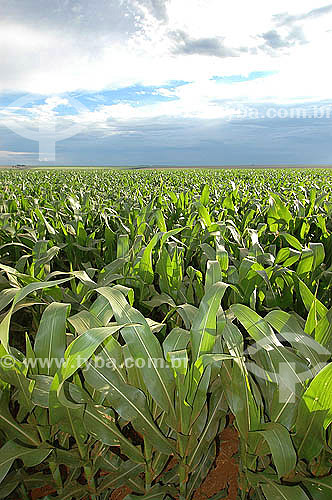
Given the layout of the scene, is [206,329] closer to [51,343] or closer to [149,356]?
[149,356]

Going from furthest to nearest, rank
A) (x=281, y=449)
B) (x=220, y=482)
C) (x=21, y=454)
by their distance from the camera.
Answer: (x=220, y=482), (x=21, y=454), (x=281, y=449)

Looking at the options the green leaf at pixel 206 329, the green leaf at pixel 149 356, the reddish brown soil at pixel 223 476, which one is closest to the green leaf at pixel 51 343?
the green leaf at pixel 149 356

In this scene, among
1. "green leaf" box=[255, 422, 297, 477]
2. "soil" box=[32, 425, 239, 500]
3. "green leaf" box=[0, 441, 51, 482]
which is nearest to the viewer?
"green leaf" box=[255, 422, 297, 477]

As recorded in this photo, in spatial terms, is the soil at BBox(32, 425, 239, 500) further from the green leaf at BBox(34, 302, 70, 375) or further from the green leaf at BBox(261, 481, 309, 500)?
the green leaf at BBox(34, 302, 70, 375)

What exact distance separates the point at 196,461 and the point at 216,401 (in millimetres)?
194

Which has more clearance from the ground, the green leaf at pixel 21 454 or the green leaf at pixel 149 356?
the green leaf at pixel 149 356

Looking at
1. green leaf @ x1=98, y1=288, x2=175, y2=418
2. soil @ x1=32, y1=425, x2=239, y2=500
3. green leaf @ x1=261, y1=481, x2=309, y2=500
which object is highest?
green leaf @ x1=98, y1=288, x2=175, y2=418

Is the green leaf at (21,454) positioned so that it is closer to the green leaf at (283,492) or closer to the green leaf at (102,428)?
the green leaf at (102,428)

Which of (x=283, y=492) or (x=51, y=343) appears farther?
(x=51, y=343)

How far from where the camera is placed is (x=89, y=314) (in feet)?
3.96

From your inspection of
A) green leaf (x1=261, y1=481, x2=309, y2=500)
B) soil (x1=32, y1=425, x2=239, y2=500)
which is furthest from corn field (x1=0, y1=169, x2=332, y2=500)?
soil (x1=32, y1=425, x2=239, y2=500)

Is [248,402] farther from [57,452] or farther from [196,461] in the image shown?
[57,452]

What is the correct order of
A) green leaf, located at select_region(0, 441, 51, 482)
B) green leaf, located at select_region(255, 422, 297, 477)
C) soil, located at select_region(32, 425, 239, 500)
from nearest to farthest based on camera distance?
green leaf, located at select_region(255, 422, 297, 477) → green leaf, located at select_region(0, 441, 51, 482) → soil, located at select_region(32, 425, 239, 500)

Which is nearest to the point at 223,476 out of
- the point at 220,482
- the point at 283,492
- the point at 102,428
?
the point at 220,482
